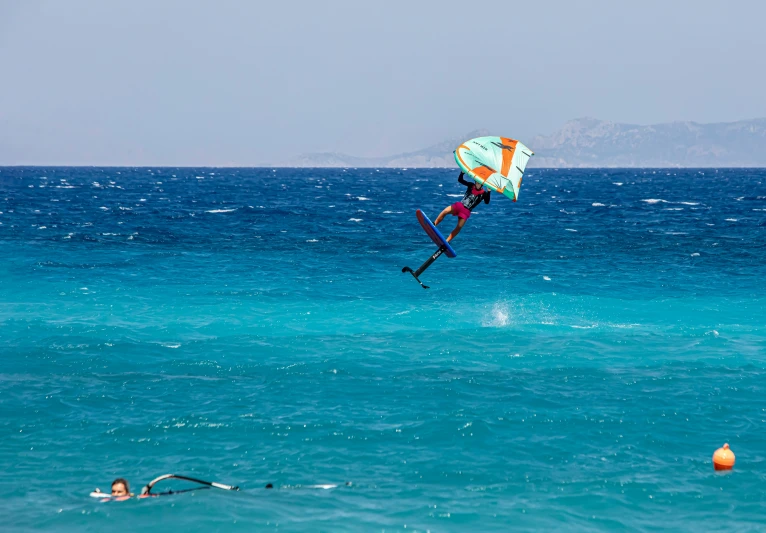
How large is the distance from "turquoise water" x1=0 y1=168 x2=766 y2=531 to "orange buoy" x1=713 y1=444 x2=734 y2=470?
1.22 feet

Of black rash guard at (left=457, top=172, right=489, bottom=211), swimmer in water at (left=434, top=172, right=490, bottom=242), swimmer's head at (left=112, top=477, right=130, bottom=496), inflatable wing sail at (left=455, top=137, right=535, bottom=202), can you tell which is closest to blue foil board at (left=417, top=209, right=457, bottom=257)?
swimmer in water at (left=434, top=172, right=490, bottom=242)

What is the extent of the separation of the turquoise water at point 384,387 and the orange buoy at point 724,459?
14.6 inches

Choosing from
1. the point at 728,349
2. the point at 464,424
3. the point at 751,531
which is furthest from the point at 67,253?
the point at 751,531

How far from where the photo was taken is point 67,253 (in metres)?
59.7

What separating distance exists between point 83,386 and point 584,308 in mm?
27083

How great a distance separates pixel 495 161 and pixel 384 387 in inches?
449

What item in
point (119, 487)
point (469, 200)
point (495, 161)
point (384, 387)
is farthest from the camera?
point (384, 387)

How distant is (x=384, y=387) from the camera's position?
29.3m

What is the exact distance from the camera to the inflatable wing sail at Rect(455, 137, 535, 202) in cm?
2111

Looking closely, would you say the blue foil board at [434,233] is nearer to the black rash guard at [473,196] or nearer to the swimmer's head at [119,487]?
the black rash guard at [473,196]

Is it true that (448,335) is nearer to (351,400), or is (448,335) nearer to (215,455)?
(351,400)

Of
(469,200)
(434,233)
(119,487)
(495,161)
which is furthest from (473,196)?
(119,487)

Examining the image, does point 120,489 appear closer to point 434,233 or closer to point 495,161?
point 434,233

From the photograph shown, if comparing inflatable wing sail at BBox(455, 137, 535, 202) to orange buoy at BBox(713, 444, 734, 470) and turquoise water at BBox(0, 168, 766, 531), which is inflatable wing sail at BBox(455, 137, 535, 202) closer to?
turquoise water at BBox(0, 168, 766, 531)
